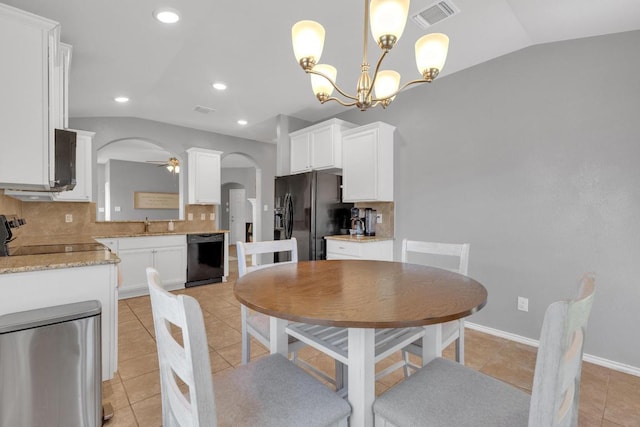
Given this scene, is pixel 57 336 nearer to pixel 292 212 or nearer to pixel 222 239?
pixel 292 212

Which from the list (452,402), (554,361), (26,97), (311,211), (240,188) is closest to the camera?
(554,361)

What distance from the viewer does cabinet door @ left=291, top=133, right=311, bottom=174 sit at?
13.6ft

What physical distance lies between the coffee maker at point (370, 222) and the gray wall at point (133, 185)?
6743mm

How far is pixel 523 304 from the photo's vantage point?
2688mm

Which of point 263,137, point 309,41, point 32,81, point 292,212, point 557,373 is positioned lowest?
point 557,373

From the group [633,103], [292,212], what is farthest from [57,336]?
[633,103]

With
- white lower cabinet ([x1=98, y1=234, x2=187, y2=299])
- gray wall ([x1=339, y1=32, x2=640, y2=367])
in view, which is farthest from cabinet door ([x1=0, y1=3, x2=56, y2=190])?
gray wall ([x1=339, y1=32, x2=640, y2=367])

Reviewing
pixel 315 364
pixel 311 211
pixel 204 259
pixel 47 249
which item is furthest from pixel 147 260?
pixel 315 364

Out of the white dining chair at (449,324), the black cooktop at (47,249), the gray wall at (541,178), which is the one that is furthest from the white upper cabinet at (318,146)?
the black cooktop at (47,249)

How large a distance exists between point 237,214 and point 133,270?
5968 millimetres

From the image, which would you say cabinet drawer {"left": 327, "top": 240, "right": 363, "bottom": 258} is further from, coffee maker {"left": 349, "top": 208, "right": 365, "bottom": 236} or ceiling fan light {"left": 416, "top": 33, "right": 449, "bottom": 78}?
ceiling fan light {"left": 416, "top": 33, "right": 449, "bottom": 78}

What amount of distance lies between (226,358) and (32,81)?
2242 millimetres

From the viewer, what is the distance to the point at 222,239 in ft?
16.1

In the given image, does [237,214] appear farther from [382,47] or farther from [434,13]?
[382,47]
